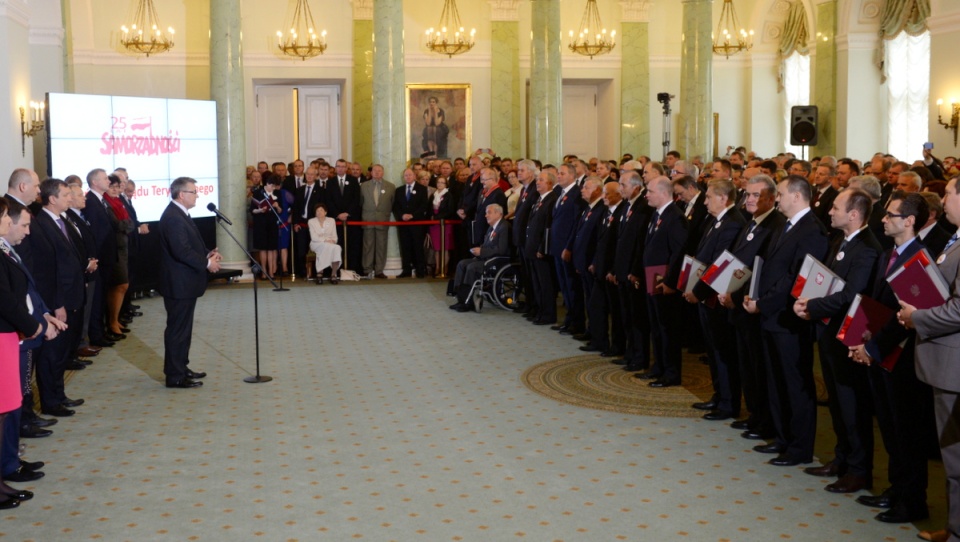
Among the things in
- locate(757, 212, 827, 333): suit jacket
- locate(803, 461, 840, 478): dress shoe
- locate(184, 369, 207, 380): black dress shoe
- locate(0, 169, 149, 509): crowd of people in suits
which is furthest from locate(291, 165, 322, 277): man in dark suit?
locate(803, 461, 840, 478): dress shoe

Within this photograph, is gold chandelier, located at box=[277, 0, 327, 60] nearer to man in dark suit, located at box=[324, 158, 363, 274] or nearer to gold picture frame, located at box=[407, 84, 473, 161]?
gold picture frame, located at box=[407, 84, 473, 161]

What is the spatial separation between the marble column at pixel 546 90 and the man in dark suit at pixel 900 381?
13.1 metres

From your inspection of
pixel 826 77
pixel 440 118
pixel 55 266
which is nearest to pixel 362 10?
pixel 440 118

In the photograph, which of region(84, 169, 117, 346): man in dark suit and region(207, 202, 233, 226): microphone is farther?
region(84, 169, 117, 346): man in dark suit

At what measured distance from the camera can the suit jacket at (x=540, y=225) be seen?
12.6 meters

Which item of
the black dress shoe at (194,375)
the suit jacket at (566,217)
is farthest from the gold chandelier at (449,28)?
the black dress shoe at (194,375)

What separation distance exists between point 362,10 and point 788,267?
660 inches

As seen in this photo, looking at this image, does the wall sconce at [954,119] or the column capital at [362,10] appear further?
the column capital at [362,10]

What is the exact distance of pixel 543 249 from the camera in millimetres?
12688

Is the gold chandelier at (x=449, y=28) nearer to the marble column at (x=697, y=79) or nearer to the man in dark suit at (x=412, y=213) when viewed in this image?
the marble column at (x=697, y=79)

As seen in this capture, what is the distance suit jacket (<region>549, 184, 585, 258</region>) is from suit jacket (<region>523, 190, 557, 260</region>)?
0.27m

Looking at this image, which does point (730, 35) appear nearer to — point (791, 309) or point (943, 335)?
point (791, 309)

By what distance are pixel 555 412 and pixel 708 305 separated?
149 centimetres

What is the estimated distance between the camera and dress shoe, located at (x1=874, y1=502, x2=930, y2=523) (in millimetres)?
5973
